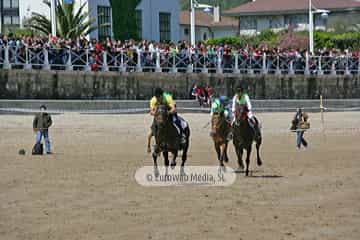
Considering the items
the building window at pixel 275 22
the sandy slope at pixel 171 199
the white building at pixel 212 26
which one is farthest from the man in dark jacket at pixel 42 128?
the white building at pixel 212 26

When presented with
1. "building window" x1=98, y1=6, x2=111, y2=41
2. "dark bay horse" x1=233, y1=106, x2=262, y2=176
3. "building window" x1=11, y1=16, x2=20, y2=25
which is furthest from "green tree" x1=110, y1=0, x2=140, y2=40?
"dark bay horse" x1=233, y1=106, x2=262, y2=176

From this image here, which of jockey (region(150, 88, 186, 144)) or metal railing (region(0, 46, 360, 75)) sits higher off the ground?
metal railing (region(0, 46, 360, 75))

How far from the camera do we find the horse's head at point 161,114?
18.8 metres

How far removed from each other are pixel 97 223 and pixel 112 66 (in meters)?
27.7

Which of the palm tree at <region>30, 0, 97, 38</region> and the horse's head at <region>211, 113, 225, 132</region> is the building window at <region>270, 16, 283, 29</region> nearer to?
the palm tree at <region>30, 0, 97, 38</region>

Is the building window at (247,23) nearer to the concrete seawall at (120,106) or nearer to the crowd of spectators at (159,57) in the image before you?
the crowd of spectators at (159,57)

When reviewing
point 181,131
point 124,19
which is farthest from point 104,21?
point 181,131

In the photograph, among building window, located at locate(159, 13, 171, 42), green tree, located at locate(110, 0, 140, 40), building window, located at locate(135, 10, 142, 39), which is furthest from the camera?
building window, located at locate(159, 13, 171, 42)

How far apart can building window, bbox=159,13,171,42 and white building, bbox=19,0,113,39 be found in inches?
249

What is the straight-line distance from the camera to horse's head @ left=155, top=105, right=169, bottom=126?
741 inches

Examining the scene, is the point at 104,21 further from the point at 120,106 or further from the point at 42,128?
the point at 42,128

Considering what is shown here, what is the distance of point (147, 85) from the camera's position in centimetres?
4297

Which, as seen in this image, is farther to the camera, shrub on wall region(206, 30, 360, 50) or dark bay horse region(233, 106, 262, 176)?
shrub on wall region(206, 30, 360, 50)

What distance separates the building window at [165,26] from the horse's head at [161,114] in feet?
139
